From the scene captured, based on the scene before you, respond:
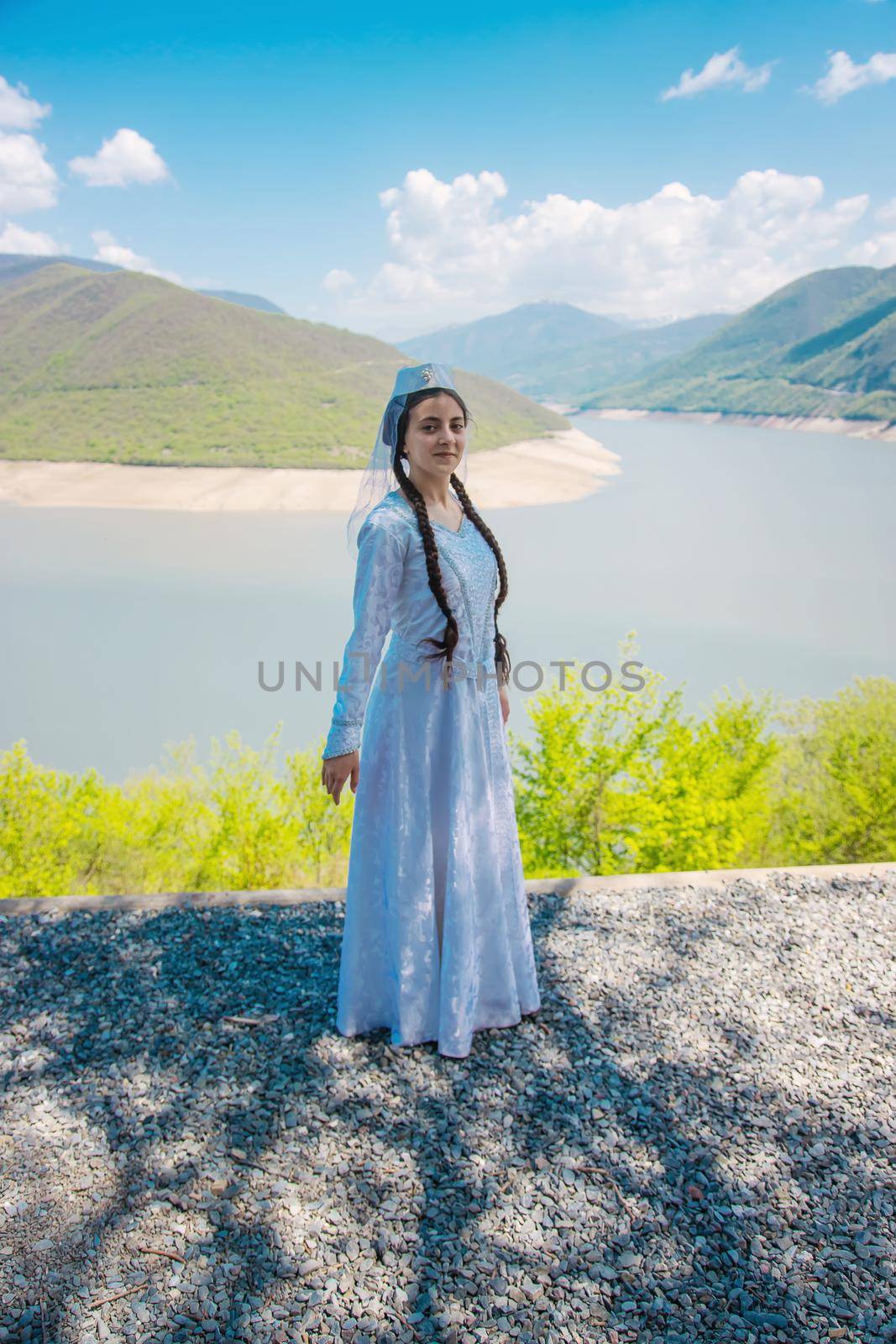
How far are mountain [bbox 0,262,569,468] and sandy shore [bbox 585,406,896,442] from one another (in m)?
19.8

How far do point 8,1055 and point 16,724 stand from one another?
35.1 feet

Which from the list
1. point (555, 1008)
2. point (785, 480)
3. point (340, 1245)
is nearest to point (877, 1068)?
point (555, 1008)

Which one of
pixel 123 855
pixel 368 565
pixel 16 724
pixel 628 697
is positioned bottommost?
pixel 16 724

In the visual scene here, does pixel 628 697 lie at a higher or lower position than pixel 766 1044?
higher

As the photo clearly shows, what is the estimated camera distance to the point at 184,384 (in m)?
37.3

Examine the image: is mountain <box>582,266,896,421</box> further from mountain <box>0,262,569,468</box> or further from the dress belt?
the dress belt

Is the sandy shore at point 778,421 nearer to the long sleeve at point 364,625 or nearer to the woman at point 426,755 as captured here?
the woman at point 426,755

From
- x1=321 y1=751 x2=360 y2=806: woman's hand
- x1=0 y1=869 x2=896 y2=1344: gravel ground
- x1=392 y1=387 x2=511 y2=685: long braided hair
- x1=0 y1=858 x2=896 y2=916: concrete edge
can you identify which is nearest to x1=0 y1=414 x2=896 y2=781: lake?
x1=0 y1=858 x2=896 y2=916: concrete edge

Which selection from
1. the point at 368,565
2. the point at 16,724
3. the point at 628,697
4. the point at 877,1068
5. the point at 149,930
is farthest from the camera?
the point at 16,724

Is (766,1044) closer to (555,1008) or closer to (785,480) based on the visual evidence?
(555,1008)

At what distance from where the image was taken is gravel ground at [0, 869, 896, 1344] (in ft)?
5.33

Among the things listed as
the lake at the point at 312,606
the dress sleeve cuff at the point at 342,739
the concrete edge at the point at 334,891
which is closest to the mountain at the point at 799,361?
the lake at the point at 312,606

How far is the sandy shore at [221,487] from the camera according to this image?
81.7ft

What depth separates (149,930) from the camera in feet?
9.75
